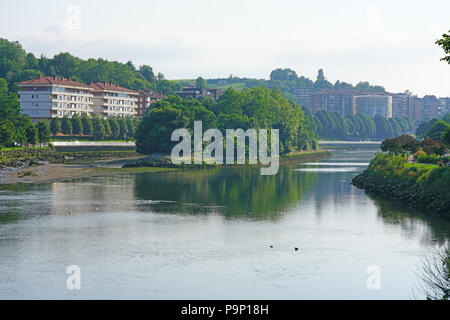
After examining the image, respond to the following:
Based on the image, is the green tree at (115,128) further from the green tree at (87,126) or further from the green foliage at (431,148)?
the green foliage at (431,148)

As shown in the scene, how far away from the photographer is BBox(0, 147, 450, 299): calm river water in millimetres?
34994

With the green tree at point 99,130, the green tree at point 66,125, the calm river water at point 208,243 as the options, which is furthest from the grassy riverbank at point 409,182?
the green tree at point 99,130

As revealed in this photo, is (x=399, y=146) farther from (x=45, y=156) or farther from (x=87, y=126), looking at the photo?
(x=87, y=126)

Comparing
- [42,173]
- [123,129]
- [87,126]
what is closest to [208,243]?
[42,173]

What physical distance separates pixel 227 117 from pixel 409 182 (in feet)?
271

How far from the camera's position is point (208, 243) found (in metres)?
47.0

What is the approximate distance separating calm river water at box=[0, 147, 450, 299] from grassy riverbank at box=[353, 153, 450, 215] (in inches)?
87.9

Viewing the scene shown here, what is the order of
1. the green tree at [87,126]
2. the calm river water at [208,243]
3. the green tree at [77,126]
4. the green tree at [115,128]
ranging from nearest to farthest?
the calm river water at [208,243] < the green tree at [77,126] < the green tree at [87,126] < the green tree at [115,128]

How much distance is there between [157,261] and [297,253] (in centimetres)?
936

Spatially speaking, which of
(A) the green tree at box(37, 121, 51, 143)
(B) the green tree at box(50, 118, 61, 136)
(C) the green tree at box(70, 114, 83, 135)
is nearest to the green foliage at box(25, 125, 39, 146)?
(A) the green tree at box(37, 121, 51, 143)

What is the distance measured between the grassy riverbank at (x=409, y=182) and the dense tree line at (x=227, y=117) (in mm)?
51156

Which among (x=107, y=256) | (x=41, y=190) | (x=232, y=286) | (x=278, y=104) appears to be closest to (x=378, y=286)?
(x=232, y=286)

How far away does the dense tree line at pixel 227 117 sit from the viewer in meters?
137

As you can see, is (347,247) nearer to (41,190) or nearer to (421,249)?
(421,249)
